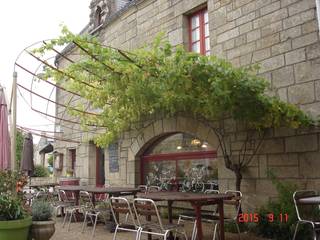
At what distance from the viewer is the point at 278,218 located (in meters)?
6.04

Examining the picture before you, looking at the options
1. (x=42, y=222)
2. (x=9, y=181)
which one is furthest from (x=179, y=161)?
(x=9, y=181)

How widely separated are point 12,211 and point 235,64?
4.69 m

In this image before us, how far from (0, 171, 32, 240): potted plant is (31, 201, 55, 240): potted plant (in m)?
0.12

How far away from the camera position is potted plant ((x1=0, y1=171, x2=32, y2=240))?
5004 millimetres

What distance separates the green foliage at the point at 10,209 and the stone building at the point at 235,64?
12.2 feet

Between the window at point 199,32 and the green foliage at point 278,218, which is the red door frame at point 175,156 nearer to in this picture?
the green foliage at point 278,218

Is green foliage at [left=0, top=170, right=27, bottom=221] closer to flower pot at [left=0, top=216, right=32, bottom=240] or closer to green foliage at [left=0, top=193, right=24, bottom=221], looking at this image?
green foliage at [left=0, top=193, right=24, bottom=221]

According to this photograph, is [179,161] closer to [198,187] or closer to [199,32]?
[198,187]

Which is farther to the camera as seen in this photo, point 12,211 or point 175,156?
point 175,156

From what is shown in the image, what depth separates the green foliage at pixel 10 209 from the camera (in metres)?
5.18

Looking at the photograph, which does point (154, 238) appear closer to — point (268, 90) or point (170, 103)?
point (170, 103)

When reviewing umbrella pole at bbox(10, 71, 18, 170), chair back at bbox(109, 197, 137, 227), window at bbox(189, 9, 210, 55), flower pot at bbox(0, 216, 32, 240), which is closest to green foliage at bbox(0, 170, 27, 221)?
flower pot at bbox(0, 216, 32, 240)
